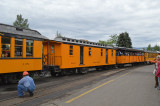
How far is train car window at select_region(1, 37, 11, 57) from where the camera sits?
814 cm

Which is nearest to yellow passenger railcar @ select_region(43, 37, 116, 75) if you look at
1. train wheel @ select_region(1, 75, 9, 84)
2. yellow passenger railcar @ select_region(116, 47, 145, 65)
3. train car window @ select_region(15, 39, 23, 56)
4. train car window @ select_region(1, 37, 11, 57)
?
train car window @ select_region(15, 39, 23, 56)

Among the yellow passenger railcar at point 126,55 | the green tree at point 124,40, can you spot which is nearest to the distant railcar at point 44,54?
the yellow passenger railcar at point 126,55

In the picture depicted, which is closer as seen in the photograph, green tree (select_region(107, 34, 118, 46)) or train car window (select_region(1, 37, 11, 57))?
train car window (select_region(1, 37, 11, 57))

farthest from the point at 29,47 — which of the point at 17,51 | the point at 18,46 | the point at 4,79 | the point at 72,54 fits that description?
the point at 72,54

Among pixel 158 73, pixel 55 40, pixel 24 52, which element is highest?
pixel 55 40

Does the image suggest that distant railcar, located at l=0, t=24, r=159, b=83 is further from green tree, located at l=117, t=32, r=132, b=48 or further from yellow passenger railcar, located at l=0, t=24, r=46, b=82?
green tree, located at l=117, t=32, r=132, b=48

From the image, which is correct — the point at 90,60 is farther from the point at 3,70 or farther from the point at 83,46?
the point at 3,70

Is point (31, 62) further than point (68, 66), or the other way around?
point (68, 66)

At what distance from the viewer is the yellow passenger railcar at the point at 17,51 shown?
27.0 feet

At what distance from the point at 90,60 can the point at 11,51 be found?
872cm

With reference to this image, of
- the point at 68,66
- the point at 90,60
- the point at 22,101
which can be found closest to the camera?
the point at 22,101

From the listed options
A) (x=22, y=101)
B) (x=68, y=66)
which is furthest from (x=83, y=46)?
(x=22, y=101)

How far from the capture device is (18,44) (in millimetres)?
8945

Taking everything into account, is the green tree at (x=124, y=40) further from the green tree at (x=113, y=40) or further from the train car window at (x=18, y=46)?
the train car window at (x=18, y=46)
